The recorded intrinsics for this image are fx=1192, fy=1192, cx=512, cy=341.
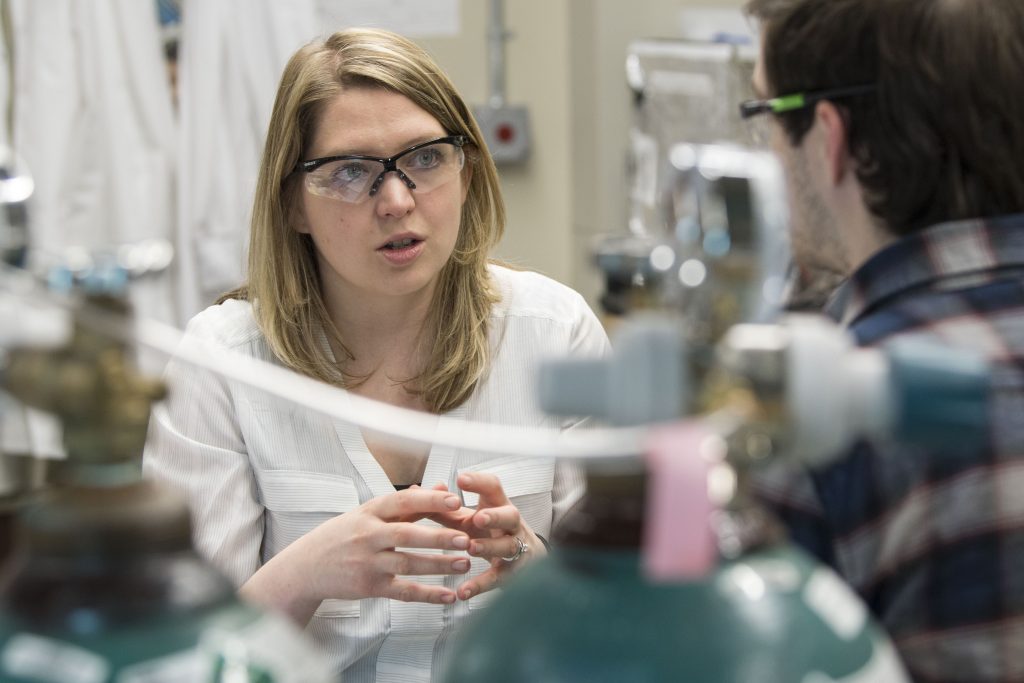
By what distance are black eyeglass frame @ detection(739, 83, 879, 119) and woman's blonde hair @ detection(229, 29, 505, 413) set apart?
1.84ft

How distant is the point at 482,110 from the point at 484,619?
250 centimetres

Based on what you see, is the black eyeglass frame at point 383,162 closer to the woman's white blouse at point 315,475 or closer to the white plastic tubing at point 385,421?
the woman's white blouse at point 315,475

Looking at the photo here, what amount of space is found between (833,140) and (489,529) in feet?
1.74

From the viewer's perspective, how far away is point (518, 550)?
128 cm

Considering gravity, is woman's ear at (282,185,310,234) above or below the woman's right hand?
above

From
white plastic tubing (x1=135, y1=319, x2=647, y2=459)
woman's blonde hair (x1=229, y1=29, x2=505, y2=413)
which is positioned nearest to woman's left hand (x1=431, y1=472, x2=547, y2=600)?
woman's blonde hair (x1=229, y1=29, x2=505, y2=413)

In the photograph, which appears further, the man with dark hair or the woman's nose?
the woman's nose

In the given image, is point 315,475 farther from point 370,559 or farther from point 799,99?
point 799,99

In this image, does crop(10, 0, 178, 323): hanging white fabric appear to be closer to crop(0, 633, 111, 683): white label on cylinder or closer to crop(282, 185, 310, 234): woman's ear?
crop(282, 185, 310, 234): woman's ear

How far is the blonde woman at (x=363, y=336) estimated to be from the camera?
1477mm

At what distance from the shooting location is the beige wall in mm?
2891

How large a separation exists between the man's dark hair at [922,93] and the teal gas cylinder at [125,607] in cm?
78

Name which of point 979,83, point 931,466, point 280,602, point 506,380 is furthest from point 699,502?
point 506,380

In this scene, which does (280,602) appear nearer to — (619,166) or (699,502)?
(699,502)
